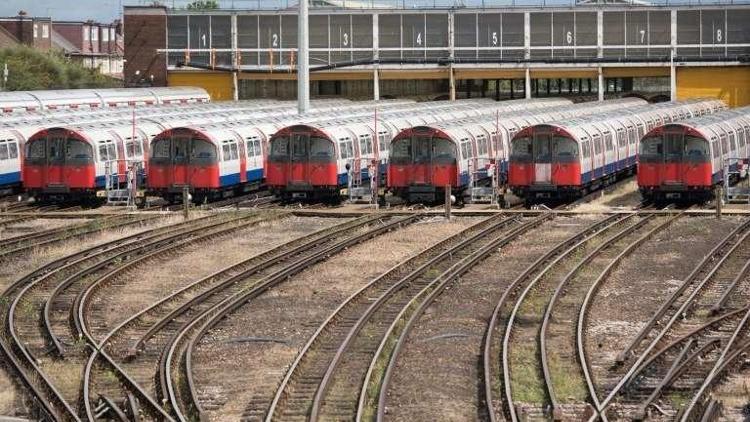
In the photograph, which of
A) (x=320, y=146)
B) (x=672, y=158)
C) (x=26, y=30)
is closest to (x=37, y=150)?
(x=320, y=146)

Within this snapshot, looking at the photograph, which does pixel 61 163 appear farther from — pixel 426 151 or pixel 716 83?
pixel 716 83

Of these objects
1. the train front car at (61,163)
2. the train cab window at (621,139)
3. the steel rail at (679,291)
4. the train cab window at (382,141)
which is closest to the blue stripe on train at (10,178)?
the train front car at (61,163)

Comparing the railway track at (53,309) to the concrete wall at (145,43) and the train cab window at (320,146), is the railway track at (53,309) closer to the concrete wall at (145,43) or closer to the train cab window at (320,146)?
the train cab window at (320,146)

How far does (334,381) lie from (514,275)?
10.1 metres

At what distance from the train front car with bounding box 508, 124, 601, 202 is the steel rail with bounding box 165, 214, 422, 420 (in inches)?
283

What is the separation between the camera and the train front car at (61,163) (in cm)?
4234

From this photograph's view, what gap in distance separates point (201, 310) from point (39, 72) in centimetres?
7661

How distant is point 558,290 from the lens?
25.2 meters

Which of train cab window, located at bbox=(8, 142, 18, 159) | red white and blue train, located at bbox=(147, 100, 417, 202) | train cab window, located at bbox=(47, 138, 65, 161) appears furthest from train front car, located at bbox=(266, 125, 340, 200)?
train cab window, located at bbox=(8, 142, 18, 159)

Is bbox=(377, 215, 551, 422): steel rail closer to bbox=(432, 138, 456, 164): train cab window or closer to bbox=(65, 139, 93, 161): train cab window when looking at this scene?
bbox=(432, 138, 456, 164): train cab window

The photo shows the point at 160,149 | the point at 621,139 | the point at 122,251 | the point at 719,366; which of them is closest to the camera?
the point at 719,366

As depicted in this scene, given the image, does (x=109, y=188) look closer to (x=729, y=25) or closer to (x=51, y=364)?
(x=51, y=364)

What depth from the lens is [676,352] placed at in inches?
797

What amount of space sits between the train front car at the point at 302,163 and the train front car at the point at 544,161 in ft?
16.4
